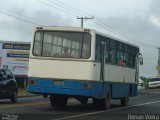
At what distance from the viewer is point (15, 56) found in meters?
58.0

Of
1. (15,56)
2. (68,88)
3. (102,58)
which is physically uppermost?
(15,56)

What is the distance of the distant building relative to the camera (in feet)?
188

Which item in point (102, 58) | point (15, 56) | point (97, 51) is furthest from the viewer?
point (15, 56)

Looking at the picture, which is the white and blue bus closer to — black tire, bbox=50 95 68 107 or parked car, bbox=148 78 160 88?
black tire, bbox=50 95 68 107

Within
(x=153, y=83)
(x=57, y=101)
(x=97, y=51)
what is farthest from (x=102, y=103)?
(x=153, y=83)

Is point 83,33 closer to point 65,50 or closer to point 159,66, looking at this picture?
point 65,50

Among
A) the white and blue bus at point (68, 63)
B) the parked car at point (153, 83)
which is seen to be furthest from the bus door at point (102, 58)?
the parked car at point (153, 83)

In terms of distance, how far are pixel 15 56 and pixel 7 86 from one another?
97.1 feet

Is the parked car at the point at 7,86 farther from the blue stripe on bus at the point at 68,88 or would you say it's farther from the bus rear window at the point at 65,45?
the bus rear window at the point at 65,45

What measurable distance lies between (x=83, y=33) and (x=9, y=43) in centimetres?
3507

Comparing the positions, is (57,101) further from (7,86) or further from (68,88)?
(7,86)

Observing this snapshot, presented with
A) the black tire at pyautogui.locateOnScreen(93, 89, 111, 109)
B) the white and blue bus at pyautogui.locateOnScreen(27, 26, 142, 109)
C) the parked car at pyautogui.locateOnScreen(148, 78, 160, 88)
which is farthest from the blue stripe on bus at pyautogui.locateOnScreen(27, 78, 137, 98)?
the parked car at pyautogui.locateOnScreen(148, 78, 160, 88)

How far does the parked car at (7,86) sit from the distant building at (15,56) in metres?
27.9

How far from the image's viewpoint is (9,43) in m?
57.8
